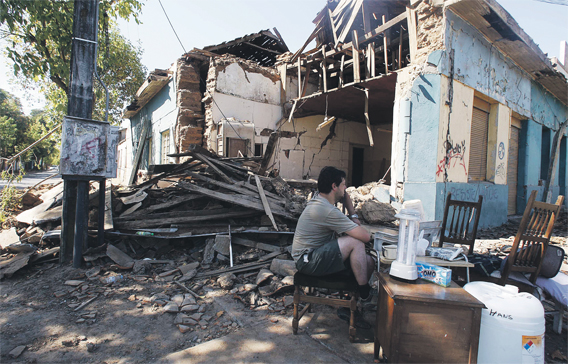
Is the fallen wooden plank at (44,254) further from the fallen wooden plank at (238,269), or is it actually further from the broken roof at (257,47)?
the broken roof at (257,47)

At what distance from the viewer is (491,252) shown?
5379 mm

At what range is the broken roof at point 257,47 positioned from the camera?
1046 cm

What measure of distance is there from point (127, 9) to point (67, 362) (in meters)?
6.31

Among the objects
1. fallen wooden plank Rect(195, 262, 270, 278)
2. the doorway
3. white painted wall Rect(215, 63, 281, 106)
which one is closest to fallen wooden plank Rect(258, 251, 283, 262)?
fallen wooden plank Rect(195, 262, 270, 278)

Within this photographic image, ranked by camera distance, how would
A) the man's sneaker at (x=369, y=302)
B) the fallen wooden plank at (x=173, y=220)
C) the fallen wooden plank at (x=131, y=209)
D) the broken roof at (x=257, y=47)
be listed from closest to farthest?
the man's sneaker at (x=369, y=302), the fallen wooden plank at (x=173, y=220), the fallen wooden plank at (x=131, y=209), the broken roof at (x=257, y=47)

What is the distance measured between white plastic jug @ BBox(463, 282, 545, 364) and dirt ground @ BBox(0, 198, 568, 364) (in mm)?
1028

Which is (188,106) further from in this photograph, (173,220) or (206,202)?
(173,220)

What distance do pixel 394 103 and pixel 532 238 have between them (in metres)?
4.83

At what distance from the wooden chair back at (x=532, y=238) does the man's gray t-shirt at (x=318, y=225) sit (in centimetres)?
175

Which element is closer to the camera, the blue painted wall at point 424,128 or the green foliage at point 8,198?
the blue painted wall at point 424,128

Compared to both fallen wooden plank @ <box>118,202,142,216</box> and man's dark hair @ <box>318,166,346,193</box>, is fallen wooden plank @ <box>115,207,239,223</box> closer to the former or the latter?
fallen wooden plank @ <box>118,202,142,216</box>

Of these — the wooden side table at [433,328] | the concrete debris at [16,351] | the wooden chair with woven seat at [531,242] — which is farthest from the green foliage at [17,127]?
the wooden chair with woven seat at [531,242]

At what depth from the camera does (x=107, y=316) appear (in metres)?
3.06

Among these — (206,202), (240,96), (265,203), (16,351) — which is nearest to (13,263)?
(16,351)
